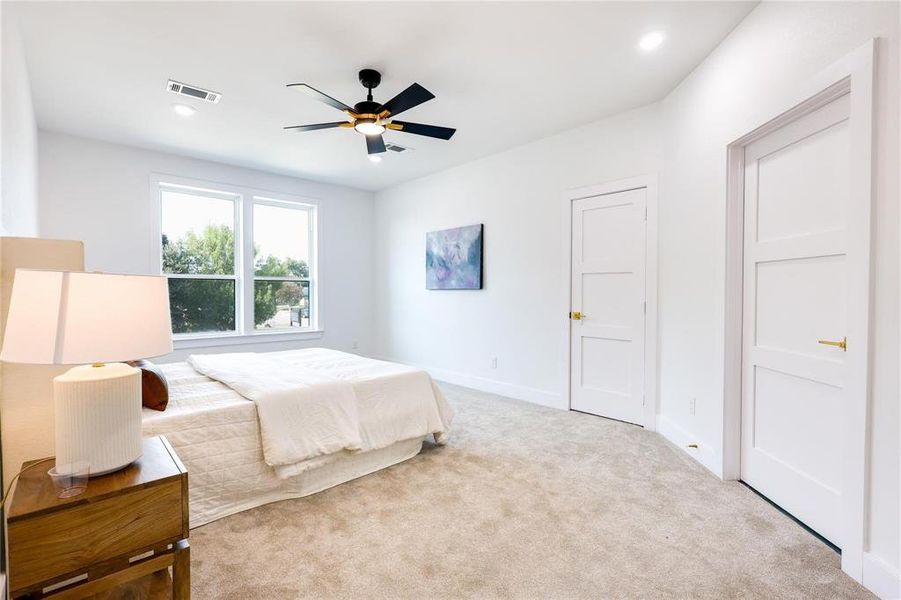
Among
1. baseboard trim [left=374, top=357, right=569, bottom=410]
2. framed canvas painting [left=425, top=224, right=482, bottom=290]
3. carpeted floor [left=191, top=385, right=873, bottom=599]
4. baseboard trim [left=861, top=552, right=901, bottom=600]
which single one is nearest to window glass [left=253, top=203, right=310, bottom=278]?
framed canvas painting [left=425, top=224, right=482, bottom=290]

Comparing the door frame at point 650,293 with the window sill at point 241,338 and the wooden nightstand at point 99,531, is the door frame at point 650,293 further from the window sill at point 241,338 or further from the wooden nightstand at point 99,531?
the window sill at point 241,338

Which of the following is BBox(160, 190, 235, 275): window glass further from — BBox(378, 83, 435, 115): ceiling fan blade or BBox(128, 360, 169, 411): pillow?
BBox(378, 83, 435, 115): ceiling fan blade

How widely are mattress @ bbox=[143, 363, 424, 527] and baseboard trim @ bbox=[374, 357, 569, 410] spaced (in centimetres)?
233

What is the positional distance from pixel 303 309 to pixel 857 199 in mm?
5550

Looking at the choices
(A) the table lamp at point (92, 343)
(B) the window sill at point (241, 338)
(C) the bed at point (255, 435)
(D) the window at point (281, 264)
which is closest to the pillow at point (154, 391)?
(C) the bed at point (255, 435)

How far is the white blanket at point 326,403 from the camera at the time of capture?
2246mm

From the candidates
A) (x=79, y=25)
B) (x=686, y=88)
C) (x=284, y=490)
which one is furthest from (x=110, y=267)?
(x=686, y=88)

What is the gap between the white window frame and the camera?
14.8ft

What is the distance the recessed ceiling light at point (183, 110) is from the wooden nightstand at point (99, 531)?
3054 millimetres

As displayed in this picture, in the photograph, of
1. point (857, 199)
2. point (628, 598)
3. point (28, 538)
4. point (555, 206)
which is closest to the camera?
point (28, 538)

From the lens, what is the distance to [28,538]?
1.08 m

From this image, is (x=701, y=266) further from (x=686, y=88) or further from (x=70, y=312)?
(x=70, y=312)

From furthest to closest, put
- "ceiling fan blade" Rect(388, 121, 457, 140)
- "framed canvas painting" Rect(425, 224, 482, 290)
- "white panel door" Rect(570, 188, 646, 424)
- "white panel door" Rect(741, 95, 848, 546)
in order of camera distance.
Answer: "framed canvas painting" Rect(425, 224, 482, 290) → "white panel door" Rect(570, 188, 646, 424) → "ceiling fan blade" Rect(388, 121, 457, 140) → "white panel door" Rect(741, 95, 848, 546)

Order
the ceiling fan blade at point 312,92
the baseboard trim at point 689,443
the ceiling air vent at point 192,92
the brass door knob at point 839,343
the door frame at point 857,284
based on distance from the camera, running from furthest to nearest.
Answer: the ceiling air vent at point 192,92
the baseboard trim at point 689,443
the ceiling fan blade at point 312,92
the brass door knob at point 839,343
the door frame at point 857,284
